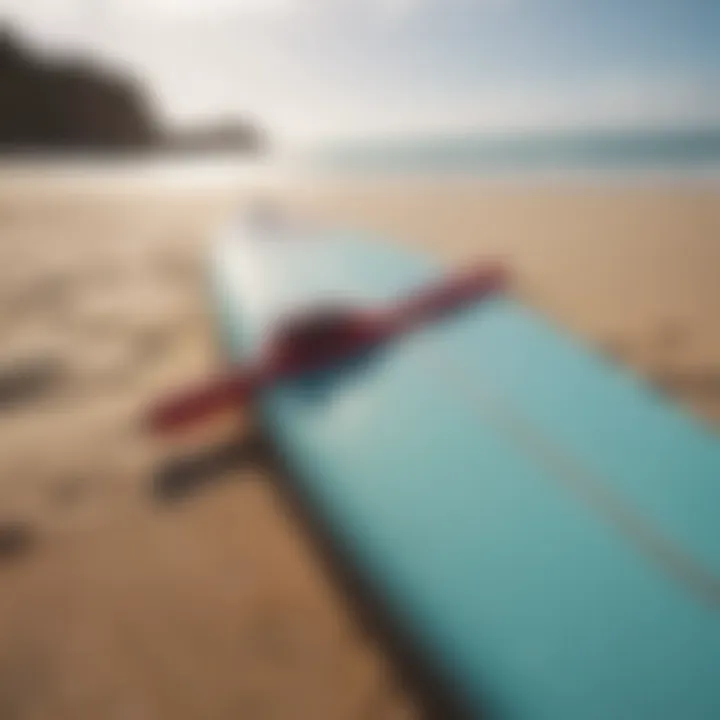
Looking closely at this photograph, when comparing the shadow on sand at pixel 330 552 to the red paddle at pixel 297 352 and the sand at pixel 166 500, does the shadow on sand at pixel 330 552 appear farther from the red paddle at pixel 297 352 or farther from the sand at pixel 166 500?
the red paddle at pixel 297 352

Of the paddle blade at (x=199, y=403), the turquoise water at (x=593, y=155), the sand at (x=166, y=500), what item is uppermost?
the paddle blade at (x=199, y=403)

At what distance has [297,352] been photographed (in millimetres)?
1918

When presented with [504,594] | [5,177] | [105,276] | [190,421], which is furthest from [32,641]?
[5,177]

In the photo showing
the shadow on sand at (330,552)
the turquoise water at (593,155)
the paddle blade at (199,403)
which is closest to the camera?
the shadow on sand at (330,552)

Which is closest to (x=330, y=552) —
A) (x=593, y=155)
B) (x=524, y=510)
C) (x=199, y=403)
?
(x=524, y=510)

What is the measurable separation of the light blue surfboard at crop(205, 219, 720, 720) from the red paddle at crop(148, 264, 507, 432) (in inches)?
2.4

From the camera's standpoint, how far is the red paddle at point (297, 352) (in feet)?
6.16

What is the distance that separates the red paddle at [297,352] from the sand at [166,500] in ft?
0.49

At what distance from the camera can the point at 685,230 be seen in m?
4.36

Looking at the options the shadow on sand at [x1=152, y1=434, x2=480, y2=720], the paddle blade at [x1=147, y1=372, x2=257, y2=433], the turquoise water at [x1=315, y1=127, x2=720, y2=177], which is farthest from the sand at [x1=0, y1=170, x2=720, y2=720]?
the turquoise water at [x1=315, y1=127, x2=720, y2=177]

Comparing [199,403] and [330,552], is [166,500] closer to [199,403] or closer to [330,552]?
[199,403]

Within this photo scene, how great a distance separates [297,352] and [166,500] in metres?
0.52

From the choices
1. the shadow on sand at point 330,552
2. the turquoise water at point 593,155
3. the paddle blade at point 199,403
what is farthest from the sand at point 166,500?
the turquoise water at point 593,155

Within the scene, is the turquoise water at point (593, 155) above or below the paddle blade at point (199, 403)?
below
